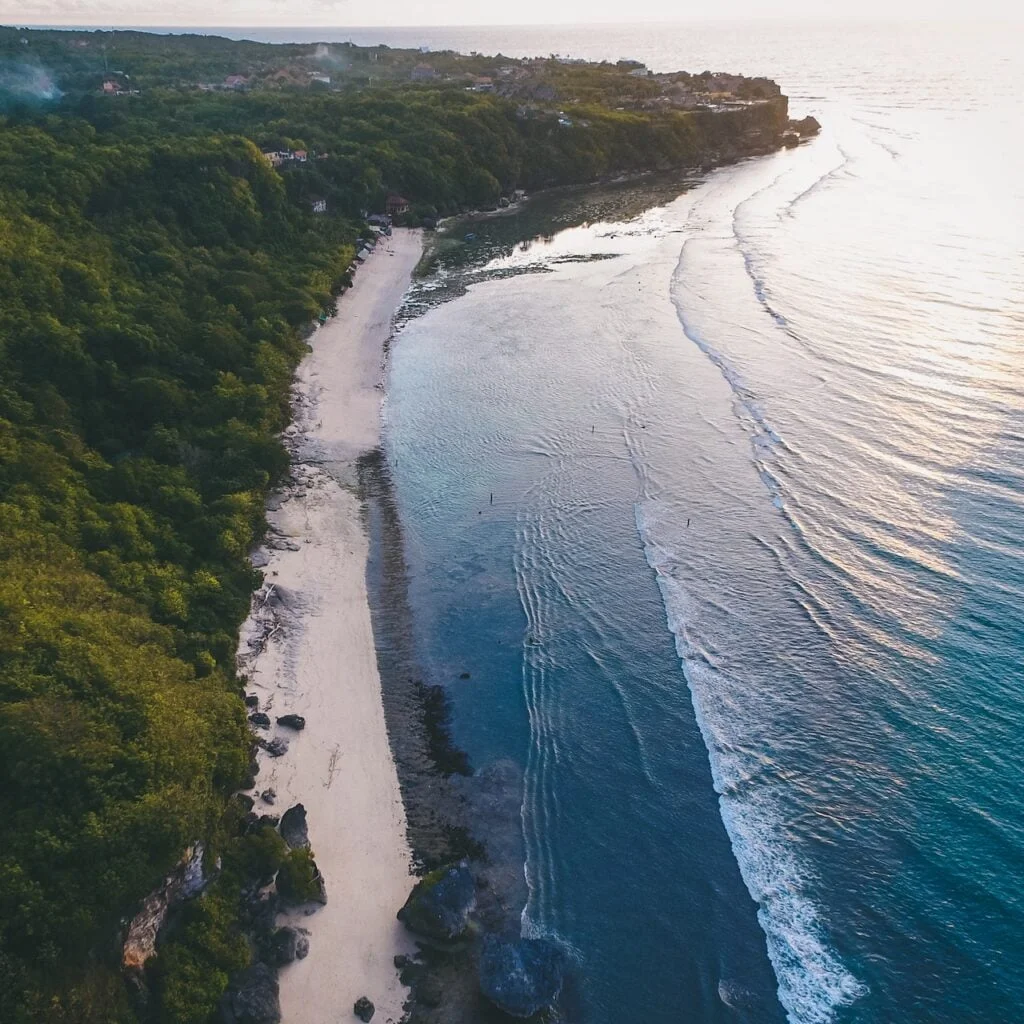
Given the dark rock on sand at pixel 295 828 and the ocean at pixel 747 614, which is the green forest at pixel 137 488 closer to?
the dark rock on sand at pixel 295 828

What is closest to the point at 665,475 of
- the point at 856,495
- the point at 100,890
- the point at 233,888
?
the point at 856,495

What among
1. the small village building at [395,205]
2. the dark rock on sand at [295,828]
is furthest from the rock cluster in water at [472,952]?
the small village building at [395,205]

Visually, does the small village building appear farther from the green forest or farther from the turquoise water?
the turquoise water

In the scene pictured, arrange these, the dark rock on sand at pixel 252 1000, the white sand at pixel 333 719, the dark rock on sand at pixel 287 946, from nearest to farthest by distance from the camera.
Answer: the dark rock on sand at pixel 252 1000 < the dark rock on sand at pixel 287 946 < the white sand at pixel 333 719

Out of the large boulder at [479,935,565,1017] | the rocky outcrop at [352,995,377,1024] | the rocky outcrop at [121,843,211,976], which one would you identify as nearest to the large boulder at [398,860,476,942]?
the large boulder at [479,935,565,1017]

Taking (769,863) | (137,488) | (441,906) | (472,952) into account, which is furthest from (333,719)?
(137,488)

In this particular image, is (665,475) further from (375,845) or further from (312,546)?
(375,845)
